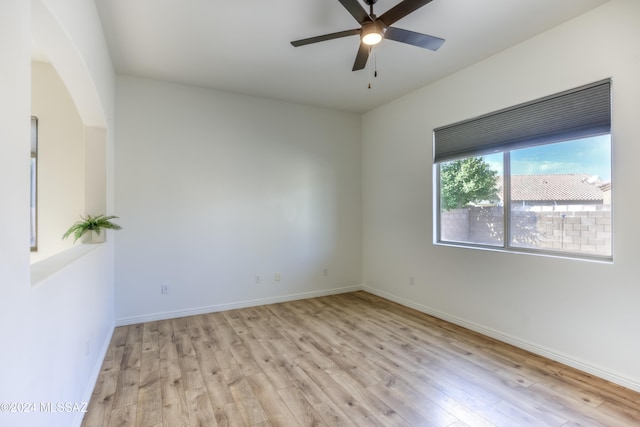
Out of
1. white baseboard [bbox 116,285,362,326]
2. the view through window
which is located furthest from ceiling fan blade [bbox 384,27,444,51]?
white baseboard [bbox 116,285,362,326]

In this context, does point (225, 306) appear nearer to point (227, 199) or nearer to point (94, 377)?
point (227, 199)

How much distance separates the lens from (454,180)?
383 cm

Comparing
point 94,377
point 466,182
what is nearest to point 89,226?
point 94,377

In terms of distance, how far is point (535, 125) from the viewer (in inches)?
115

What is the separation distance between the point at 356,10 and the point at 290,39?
3.70 feet

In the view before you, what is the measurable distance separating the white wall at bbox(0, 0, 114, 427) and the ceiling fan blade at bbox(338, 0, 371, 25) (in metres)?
1.56

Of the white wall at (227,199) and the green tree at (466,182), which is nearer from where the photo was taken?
the green tree at (466,182)

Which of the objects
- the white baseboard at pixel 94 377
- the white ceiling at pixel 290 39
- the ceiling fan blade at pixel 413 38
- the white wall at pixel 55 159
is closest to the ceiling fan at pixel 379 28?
the ceiling fan blade at pixel 413 38

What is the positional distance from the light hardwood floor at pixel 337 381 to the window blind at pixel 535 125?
202 centimetres

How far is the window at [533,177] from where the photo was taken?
259cm

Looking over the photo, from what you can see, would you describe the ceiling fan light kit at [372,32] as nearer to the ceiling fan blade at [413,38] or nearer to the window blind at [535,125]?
the ceiling fan blade at [413,38]

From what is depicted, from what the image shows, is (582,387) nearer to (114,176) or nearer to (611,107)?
(611,107)

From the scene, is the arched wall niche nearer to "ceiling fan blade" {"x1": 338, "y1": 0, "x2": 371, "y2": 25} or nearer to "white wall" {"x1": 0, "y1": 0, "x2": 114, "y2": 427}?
"white wall" {"x1": 0, "y1": 0, "x2": 114, "y2": 427}

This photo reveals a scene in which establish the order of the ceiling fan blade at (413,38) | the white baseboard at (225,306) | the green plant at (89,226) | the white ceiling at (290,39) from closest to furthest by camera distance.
Result: 1. the ceiling fan blade at (413,38)
2. the white ceiling at (290,39)
3. the green plant at (89,226)
4. the white baseboard at (225,306)
